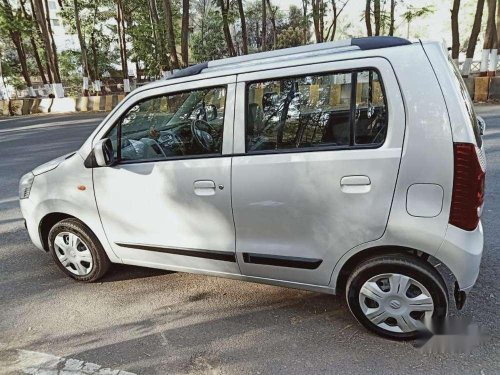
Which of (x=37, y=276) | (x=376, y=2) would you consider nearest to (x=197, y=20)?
(x=376, y=2)

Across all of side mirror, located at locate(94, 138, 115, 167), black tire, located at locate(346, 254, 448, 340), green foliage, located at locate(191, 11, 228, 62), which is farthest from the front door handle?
green foliage, located at locate(191, 11, 228, 62)

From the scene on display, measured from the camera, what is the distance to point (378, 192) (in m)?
2.27

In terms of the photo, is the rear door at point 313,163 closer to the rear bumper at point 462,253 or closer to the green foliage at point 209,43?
the rear bumper at point 462,253

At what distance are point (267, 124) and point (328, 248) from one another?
90 centimetres

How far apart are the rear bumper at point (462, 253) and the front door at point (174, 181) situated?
1.36 m

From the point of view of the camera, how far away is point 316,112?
249 cm

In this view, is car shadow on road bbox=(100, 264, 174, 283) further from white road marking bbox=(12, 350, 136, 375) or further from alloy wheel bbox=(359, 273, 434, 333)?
alloy wheel bbox=(359, 273, 434, 333)

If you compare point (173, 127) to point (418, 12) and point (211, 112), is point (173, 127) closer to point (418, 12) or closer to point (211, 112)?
point (211, 112)

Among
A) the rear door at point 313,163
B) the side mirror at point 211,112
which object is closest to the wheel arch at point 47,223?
the side mirror at point 211,112

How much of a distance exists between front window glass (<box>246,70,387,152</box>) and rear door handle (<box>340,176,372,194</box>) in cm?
21

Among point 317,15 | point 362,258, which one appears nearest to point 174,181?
point 362,258

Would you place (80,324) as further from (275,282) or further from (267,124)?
(267,124)

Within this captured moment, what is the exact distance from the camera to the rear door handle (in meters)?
2.27

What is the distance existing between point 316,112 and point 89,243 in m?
2.22
